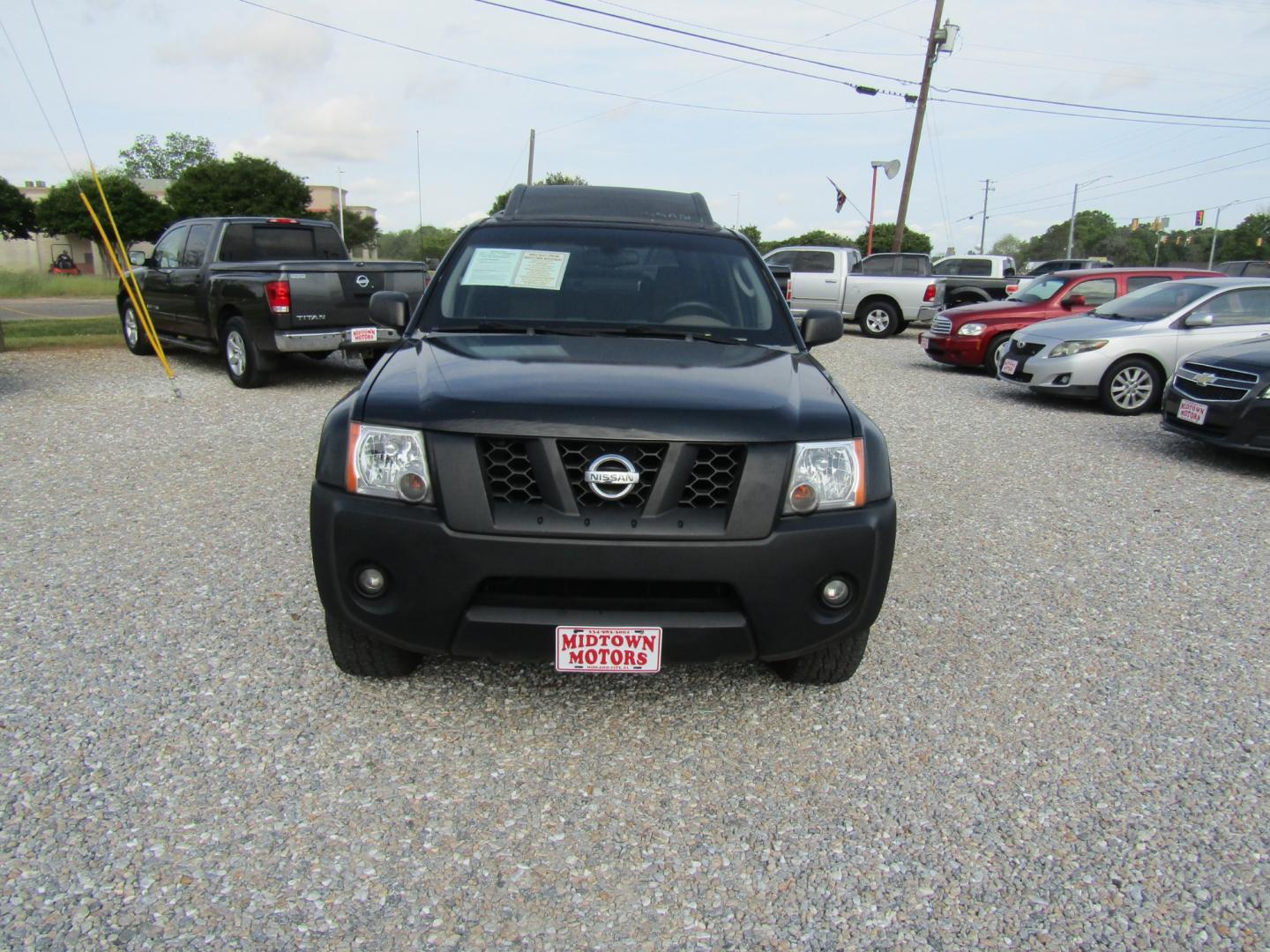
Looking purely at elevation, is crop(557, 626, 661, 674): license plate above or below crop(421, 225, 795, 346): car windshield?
below

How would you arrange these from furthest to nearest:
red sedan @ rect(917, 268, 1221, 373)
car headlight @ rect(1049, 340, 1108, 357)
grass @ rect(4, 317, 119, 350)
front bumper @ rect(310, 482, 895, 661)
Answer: grass @ rect(4, 317, 119, 350) → red sedan @ rect(917, 268, 1221, 373) → car headlight @ rect(1049, 340, 1108, 357) → front bumper @ rect(310, 482, 895, 661)

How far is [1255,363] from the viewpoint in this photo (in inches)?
294

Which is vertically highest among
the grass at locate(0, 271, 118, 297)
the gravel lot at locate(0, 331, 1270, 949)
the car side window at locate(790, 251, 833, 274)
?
the car side window at locate(790, 251, 833, 274)

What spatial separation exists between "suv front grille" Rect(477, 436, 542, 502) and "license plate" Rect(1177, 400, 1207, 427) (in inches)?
271

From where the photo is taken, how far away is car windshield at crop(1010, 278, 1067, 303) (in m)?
13.6

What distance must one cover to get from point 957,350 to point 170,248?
10.7 meters

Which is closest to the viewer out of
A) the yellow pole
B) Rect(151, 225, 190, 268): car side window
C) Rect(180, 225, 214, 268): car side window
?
the yellow pole

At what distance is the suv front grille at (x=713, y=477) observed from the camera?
9.16ft

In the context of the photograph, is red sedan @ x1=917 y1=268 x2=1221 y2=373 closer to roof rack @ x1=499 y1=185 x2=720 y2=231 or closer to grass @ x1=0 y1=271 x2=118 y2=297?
roof rack @ x1=499 y1=185 x2=720 y2=231

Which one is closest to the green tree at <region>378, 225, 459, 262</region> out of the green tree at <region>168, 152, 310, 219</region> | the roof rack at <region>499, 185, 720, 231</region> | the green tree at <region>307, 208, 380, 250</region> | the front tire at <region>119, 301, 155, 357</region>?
the green tree at <region>307, 208, 380, 250</region>

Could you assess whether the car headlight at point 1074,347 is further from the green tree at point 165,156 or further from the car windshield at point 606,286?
the green tree at point 165,156

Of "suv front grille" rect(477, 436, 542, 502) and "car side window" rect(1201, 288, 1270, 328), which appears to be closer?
"suv front grille" rect(477, 436, 542, 502)

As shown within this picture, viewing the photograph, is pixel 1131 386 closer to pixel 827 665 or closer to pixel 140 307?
pixel 827 665

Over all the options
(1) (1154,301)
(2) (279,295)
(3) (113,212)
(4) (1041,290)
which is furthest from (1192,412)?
(3) (113,212)
